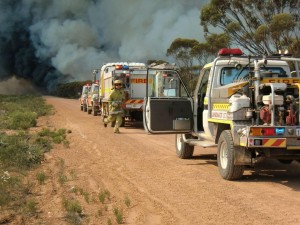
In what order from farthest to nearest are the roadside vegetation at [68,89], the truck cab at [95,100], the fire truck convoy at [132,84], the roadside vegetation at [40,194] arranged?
the roadside vegetation at [68,89]
the truck cab at [95,100]
the fire truck convoy at [132,84]
the roadside vegetation at [40,194]

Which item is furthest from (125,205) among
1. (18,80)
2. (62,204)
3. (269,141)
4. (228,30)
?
(18,80)

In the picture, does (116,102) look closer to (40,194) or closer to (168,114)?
(168,114)

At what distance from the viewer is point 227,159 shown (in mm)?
8695

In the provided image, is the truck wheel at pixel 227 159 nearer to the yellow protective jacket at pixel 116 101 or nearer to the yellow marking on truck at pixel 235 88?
the yellow marking on truck at pixel 235 88

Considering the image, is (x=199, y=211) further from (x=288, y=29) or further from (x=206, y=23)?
(x=206, y=23)

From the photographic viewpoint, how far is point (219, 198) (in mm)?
7496

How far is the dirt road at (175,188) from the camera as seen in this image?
6508mm

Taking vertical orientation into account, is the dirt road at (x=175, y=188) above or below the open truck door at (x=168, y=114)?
below

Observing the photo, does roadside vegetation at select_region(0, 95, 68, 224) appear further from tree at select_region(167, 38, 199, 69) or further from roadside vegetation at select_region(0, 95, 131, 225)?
tree at select_region(167, 38, 199, 69)

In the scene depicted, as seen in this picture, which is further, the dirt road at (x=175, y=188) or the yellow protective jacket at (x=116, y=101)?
the yellow protective jacket at (x=116, y=101)

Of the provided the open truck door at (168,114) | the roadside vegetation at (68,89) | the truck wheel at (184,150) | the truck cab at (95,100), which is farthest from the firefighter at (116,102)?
the roadside vegetation at (68,89)

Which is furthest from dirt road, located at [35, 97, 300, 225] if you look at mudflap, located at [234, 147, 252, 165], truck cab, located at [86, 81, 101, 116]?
truck cab, located at [86, 81, 101, 116]

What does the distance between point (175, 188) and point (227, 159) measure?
1124 mm

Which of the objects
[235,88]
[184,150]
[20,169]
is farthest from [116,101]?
[235,88]
